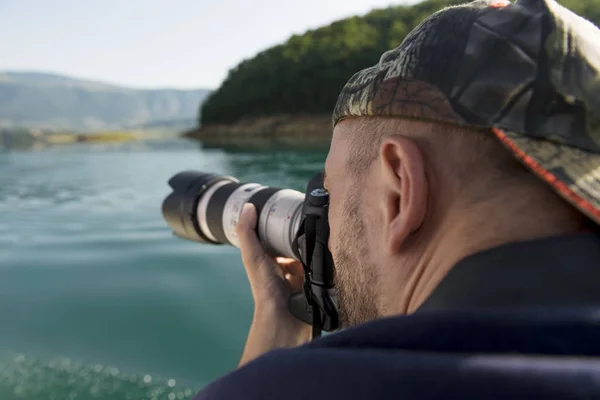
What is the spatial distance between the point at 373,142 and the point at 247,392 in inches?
13.1

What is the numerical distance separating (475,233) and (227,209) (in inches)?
34.2

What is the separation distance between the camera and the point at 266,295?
1.19 metres

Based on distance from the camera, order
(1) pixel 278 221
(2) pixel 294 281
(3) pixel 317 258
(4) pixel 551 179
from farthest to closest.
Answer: (2) pixel 294 281 < (1) pixel 278 221 < (3) pixel 317 258 < (4) pixel 551 179

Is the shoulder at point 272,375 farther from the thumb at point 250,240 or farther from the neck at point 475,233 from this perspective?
the thumb at point 250,240

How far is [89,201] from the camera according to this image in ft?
13.3

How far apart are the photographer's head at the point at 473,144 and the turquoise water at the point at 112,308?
1.05 m

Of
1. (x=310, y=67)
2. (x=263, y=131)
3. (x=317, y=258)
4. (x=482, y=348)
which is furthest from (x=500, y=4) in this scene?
(x=310, y=67)

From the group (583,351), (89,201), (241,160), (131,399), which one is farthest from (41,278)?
(241,160)

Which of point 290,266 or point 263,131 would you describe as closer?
point 290,266

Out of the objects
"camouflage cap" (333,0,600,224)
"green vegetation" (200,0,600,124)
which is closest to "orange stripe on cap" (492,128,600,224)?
"camouflage cap" (333,0,600,224)

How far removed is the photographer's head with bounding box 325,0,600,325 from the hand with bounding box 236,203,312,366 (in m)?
0.58

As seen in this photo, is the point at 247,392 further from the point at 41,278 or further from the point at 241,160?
the point at 241,160

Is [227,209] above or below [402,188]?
below

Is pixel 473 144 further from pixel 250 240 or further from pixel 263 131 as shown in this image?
pixel 263 131
